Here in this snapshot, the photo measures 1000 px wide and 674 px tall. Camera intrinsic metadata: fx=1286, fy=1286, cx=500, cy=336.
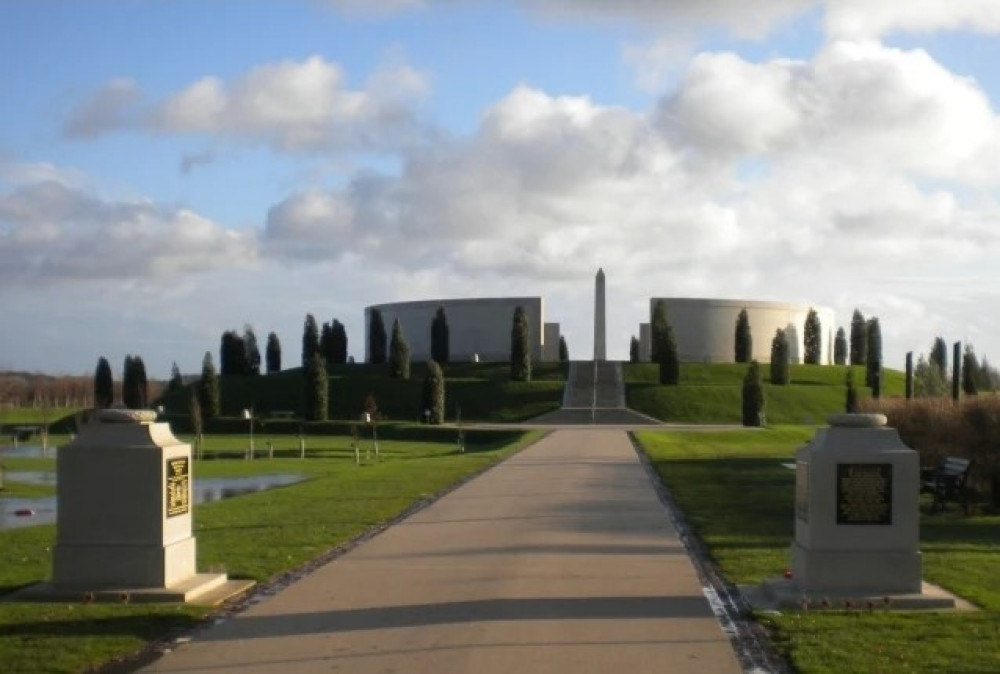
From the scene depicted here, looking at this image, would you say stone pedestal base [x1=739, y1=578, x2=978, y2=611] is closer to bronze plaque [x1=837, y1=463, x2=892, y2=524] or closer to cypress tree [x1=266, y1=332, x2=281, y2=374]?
bronze plaque [x1=837, y1=463, x2=892, y2=524]

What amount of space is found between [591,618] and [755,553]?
4.86m

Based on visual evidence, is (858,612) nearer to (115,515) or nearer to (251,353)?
(115,515)

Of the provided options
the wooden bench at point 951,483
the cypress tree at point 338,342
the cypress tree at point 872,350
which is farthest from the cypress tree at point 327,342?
the wooden bench at point 951,483

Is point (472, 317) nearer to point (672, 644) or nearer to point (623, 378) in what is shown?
point (623, 378)

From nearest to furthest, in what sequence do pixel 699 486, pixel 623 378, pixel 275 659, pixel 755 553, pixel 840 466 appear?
1. pixel 275 659
2. pixel 840 466
3. pixel 755 553
4. pixel 699 486
5. pixel 623 378

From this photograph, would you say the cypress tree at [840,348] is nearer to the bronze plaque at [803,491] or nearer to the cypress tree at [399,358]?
the cypress tree at [399,358]

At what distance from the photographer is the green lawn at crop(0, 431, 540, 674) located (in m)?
9.17

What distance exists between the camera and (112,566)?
37.0ft

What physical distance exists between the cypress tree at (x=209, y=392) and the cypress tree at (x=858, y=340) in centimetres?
4873

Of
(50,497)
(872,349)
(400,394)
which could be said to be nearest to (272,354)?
(400,394)

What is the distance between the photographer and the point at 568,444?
140 feet

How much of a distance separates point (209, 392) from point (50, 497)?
38637 millimetres

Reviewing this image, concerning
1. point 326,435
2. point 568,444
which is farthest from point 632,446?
point 326,435

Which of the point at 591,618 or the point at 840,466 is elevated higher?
the point at 840,466
